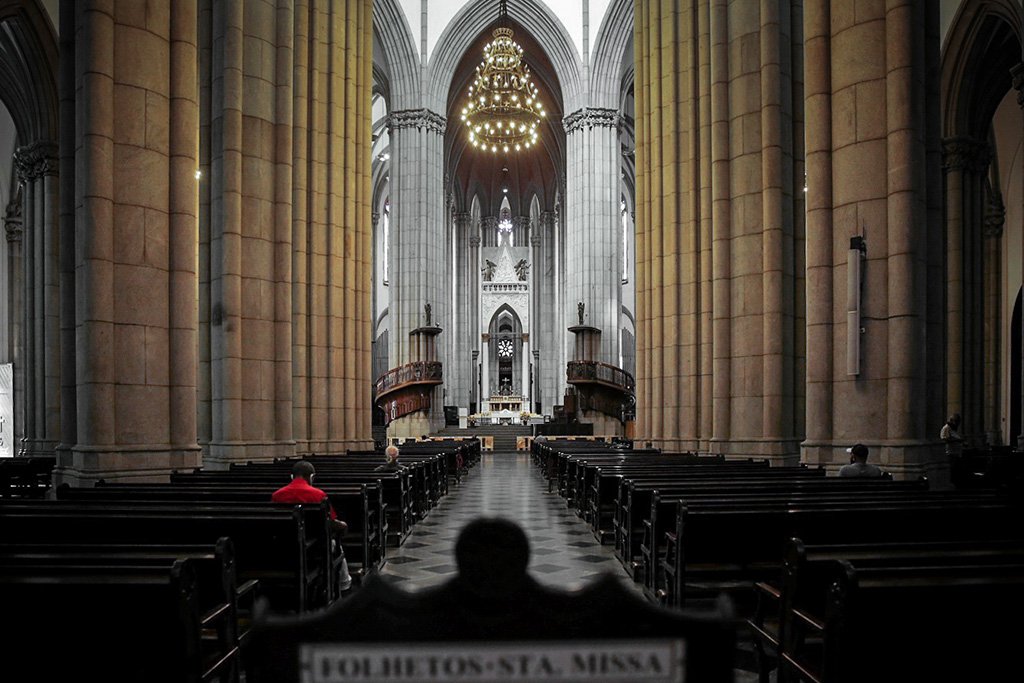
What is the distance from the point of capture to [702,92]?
16938 mm

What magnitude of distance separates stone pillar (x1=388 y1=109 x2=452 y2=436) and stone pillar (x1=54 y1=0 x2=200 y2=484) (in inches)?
989

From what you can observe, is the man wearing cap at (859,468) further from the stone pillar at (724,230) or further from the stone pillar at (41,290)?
the stone pillar at (41,290)

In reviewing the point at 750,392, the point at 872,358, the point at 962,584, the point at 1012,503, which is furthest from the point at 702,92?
the point at 962,584

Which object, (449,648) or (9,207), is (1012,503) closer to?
(449,648)

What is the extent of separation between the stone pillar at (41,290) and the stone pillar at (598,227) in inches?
876

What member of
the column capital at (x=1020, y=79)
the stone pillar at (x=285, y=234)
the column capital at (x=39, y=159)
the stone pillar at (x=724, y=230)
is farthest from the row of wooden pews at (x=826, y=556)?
the column capital at (x=39, y=159)

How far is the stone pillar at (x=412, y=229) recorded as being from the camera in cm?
3522

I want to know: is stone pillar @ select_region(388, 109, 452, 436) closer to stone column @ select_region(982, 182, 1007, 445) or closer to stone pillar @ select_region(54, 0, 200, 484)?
stone column @ select_region(982, 182, 1007, 445)

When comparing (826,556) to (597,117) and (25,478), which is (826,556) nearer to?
(25,478)

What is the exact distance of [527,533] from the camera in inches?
165

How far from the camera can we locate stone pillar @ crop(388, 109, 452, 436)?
35219 mm

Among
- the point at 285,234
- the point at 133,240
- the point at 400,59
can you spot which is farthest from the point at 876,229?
the point at 400,59

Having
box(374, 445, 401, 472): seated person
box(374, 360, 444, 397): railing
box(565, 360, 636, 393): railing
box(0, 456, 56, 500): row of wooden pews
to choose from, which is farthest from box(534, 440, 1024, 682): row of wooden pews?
box(565, 360, 636, 393): railing

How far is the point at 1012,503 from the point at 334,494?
Answer: 224 inches
